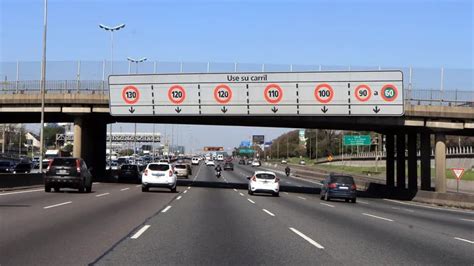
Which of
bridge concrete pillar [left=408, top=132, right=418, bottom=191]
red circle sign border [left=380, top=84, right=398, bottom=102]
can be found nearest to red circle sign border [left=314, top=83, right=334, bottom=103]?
red circle sign border [left=380, top=84, right=398, bottom=102]

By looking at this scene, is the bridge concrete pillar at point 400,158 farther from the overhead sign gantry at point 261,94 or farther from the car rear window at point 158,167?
the car rear window at point 158,167

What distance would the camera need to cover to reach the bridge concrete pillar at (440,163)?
4147cm

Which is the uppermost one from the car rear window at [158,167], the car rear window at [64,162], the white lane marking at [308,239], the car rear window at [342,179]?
the car rear window at [64,162]

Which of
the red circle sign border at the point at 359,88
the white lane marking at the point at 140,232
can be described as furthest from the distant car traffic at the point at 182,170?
the white lane marking at the point at 140,232

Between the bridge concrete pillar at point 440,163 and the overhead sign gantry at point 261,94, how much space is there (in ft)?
19.8

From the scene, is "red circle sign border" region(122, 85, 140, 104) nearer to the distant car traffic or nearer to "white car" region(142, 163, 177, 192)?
"white car" region(142, 163, 177, 192)

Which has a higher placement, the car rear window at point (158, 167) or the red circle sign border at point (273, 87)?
the red circle sign border at point (273, 87)

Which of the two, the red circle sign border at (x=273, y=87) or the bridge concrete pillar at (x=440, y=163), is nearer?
the red circle sign border at (x=273, y=87)

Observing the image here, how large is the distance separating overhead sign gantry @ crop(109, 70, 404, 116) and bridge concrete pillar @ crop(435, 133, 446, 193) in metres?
6.03

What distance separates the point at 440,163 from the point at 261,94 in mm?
14383

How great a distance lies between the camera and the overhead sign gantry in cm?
A: 3866

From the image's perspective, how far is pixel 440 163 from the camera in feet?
137

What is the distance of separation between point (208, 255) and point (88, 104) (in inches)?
1413

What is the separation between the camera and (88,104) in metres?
44.2
